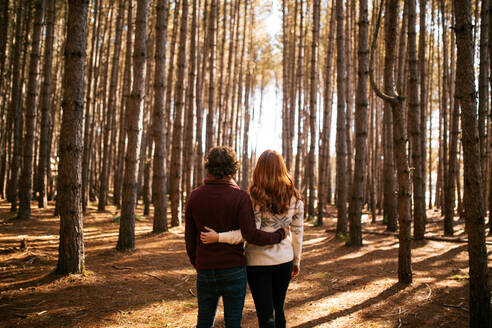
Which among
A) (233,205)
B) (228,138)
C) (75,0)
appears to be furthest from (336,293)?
(228,138)

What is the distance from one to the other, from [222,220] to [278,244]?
17.5 inches

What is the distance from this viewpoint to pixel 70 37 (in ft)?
13.9

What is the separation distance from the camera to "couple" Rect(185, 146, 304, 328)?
199 cm

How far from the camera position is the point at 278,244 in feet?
7.16

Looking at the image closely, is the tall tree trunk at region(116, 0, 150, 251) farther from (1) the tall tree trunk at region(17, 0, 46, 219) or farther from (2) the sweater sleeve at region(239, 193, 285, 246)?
(2) the sweater sleeve at region(239, 193, 285, 246)

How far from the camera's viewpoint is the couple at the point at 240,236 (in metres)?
1.99

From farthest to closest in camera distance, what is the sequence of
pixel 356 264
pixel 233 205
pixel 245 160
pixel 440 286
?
1. pixel 245 160
2. pixel 356 264
3. pixel 440 286
4. pixel 233 205

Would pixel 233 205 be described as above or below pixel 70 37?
below

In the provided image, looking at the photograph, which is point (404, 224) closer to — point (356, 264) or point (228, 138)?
point (356, 264)

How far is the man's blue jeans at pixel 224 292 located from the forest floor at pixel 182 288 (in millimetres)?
1324

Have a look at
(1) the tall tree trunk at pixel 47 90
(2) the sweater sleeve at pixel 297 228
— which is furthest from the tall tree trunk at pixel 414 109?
(1) the tall tree trunk at pixel 47 90

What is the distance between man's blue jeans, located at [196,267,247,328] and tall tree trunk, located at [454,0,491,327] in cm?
208

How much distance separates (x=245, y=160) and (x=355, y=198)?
13.5m

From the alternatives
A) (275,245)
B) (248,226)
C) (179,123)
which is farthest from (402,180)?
(179,123)
